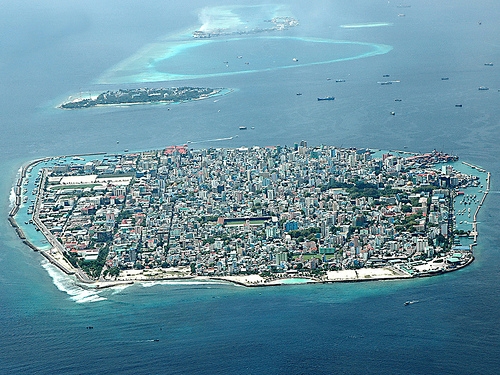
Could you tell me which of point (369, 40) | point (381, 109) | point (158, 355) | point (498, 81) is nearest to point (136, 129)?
point (381, 109)

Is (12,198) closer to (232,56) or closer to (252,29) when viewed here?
(232,56)

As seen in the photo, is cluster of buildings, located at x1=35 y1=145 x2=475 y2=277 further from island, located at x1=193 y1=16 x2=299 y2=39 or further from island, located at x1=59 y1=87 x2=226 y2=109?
island, located at x1=193 y1=16 x2=299 y2=39

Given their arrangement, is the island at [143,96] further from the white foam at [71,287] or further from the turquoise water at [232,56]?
the white foam at [71,287]

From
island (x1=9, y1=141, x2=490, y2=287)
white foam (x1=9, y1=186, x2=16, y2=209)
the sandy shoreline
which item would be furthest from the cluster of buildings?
white foam (x1=9, y1=186, x2=16, y2=209)

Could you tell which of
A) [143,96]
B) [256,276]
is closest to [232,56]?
[143,96]

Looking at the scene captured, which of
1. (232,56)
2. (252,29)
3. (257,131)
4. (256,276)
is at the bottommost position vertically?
(252,29)

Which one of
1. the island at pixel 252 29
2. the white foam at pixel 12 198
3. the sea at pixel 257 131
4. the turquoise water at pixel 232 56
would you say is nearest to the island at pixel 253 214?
the white foam at pixel 12 198

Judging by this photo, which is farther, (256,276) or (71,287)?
(256,276)
